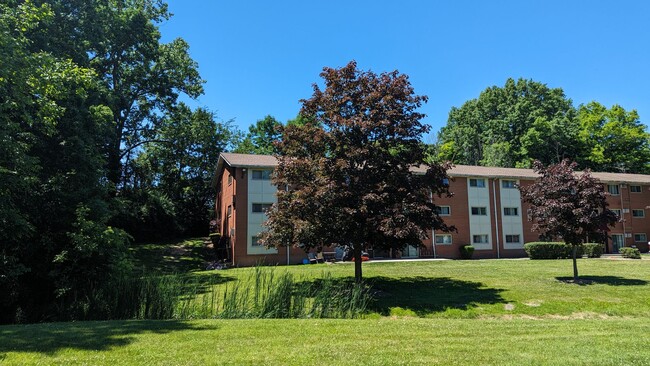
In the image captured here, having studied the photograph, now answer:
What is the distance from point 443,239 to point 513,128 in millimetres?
32399

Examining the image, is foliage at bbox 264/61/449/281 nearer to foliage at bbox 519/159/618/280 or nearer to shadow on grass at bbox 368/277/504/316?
shadow on grass at bbox 368/277/504/316

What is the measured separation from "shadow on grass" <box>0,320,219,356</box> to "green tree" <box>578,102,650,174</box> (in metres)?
57.7

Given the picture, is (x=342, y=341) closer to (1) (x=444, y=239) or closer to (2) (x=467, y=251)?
(2) (x=467, y=251)

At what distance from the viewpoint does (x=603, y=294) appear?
14.3 m

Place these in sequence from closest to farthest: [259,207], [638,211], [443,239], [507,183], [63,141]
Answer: [63,141] < [259,207] < [443,239] < [507,183] < [638,211]

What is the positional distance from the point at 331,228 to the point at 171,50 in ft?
87.6

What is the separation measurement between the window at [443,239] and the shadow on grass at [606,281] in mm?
14997

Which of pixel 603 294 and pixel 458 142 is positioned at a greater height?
pixel 458 142

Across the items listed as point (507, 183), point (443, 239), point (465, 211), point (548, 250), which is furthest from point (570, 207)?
point (507, 183)

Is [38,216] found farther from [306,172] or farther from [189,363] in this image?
[189,363]

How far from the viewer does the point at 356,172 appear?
1434 centimetres

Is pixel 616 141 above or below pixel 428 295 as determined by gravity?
above

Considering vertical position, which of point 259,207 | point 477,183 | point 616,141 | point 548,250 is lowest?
point 548,250

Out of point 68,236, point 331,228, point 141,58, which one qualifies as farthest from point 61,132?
point 141,58
